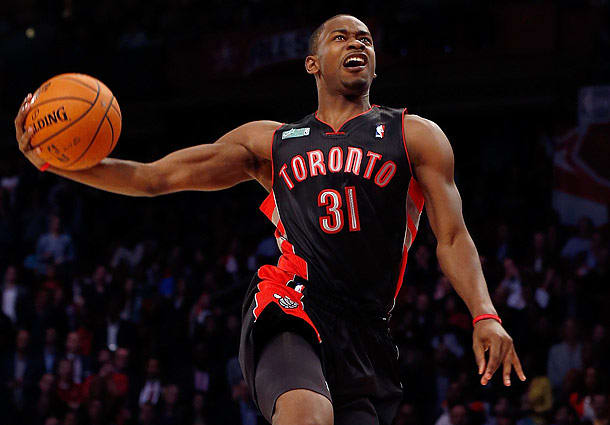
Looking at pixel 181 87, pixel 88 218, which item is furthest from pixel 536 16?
pixel 88 218

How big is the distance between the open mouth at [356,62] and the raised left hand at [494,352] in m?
1.40

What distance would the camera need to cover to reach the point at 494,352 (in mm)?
3256

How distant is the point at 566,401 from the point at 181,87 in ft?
31.2

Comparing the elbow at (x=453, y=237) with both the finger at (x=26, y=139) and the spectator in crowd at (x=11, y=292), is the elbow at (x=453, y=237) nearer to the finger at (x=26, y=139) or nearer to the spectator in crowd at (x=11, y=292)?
the finger at (x=26, y=139)

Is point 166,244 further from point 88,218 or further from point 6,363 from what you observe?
point 6,363

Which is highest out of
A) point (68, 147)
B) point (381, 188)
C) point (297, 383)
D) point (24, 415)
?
point (68, 147)

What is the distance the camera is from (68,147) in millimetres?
4012

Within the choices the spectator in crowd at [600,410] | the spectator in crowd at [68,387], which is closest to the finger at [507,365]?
the spectator in crowd at [600,410]

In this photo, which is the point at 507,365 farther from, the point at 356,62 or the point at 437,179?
the point at 356,62

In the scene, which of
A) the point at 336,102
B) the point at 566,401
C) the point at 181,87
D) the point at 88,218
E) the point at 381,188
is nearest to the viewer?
the point at 381,188

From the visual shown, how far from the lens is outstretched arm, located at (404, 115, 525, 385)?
3.49 metres

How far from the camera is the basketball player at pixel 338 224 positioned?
3580 mm

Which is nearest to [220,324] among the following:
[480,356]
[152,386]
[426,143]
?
[152,386]

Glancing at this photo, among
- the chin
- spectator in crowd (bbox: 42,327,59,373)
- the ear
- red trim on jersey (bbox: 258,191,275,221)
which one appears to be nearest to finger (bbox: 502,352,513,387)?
red trim on jersey (bbox: 258,191,275,221)
